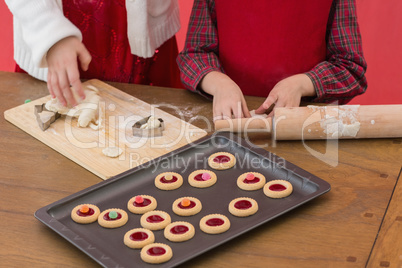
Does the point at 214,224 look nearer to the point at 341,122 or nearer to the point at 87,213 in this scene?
the point at 87,213

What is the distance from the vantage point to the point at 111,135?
1.28 m

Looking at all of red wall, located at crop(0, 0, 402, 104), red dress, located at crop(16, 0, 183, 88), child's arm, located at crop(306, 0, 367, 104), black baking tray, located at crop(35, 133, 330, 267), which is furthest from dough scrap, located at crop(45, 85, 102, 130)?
red wall, located at crop(0, 0, 402, 104)

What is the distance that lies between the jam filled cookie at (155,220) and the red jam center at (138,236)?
0.03 metres

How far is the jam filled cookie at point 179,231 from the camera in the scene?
0.91 metres

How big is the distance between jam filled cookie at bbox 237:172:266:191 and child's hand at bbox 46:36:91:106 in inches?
18.1

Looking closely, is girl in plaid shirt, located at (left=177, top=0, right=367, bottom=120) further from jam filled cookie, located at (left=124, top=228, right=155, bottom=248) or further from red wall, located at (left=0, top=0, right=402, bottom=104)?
red wall, located at (left=0, top=0, right=402, bottom=104)

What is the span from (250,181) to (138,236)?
0.87ft

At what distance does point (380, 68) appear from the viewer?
2.76m

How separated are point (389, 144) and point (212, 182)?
1.47ft

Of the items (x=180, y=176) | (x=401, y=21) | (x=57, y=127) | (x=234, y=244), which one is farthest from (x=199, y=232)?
(x=401, y=21)

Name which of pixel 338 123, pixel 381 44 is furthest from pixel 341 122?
pixel 381 44

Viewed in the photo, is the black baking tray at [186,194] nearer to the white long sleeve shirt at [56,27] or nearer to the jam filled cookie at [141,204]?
the jam filled cookie at [141,204]

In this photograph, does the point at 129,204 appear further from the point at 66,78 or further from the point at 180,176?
the point at 66,78

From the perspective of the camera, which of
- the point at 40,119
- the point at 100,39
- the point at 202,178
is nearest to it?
the point at 202,178
